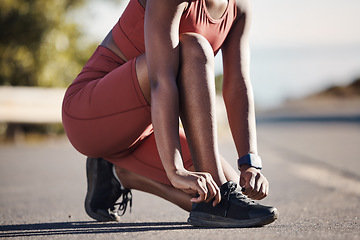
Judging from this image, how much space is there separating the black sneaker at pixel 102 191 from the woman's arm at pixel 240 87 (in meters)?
0.70

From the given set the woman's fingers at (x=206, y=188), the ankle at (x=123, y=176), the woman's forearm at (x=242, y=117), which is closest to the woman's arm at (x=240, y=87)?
the woman's forearm at (x=242, y=117)

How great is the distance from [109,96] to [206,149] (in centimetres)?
54

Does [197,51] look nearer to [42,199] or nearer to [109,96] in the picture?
[109,96]

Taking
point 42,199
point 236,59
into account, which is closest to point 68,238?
point 236,59

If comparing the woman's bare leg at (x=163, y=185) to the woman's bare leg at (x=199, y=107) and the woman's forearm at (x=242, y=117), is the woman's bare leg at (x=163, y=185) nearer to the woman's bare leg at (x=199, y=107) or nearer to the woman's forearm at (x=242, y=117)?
the woman's forearm at (x=242, y=117)

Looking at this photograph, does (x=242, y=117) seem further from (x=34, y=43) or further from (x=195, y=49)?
(x=34, y=43)

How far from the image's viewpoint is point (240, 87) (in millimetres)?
2494

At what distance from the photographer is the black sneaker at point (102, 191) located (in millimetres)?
2676

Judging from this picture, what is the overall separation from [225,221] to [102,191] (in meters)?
0.80

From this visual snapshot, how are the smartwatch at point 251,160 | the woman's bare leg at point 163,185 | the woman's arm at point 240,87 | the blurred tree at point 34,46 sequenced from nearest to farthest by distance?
the smartwatch at point 251,160
the woman's arm at point 240,87
the woman's bare leg at point 163,185
the blurred tree at point 34,46

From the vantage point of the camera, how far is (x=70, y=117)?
8.41ft

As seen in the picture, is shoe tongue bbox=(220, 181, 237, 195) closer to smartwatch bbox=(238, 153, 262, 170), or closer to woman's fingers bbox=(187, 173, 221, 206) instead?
woman's fingers bbox=(187, 173, 221, 206)

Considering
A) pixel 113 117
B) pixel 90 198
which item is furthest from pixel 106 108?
pixel 90 198

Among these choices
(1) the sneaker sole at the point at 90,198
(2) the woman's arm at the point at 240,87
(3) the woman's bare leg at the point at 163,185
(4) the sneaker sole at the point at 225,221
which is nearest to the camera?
(4) the sneaker sole at the point at 225,221
